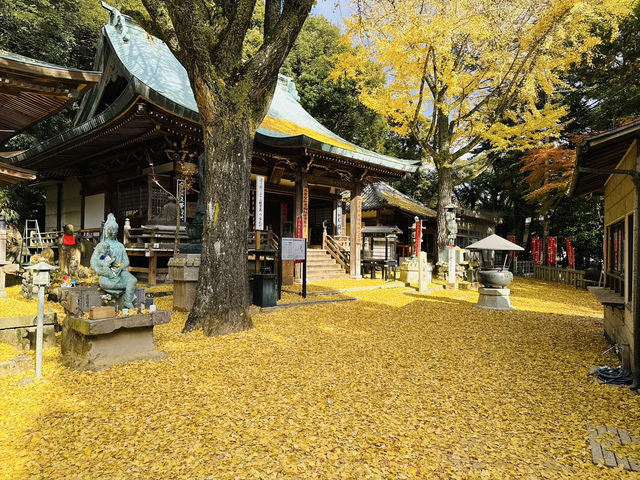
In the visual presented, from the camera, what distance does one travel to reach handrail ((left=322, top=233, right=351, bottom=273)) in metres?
14.7

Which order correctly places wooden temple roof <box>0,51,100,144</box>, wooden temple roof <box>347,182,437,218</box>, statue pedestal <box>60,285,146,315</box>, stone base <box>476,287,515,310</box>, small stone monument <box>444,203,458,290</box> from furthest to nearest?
wooden temple roof <box>347,182,437,218</box> → small stone monument <box>444,203,458,290</box> → stone base <box>476,287,515,310</box> → wooden temple roof <box>0,51,100,144</box> → statue pedestal <box>60,285,146,315</box>

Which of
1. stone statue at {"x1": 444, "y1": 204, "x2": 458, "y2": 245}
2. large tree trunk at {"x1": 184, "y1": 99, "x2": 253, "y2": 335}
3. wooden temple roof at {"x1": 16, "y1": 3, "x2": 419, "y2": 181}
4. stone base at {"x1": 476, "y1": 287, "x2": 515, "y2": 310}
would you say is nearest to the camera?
large tree trunk at {"x1": 184, "y1": 99, "x2": 253, "y2": 335}

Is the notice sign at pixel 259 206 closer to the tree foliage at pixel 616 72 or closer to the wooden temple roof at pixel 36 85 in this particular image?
the wooden temple roof at pixel 36 85

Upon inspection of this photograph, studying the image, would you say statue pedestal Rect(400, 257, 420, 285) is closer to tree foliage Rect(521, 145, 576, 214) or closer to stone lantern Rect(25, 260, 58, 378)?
tree foliage Rect(521, 145, 576, 214)

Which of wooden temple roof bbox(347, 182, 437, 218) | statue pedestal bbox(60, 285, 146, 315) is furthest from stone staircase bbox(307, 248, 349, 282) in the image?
statue pedestal bbox(60, 285, 146, 315)

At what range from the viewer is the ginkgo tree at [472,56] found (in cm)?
1169

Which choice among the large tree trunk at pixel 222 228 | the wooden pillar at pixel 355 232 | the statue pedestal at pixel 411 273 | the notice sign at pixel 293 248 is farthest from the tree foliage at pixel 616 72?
the large tree trunk at pixel 222 228

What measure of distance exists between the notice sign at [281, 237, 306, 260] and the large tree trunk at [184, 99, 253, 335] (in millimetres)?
3333

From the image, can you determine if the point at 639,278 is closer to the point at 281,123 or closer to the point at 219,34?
the point at 219,34

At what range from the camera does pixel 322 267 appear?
1403 cm

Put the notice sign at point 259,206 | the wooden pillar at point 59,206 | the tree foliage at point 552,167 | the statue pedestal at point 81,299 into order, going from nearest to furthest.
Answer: the statue pedestal at point 81,299, the notice sign at point 259,206, the tree foliage at point 552,167, the wooden pillar at point 59,206

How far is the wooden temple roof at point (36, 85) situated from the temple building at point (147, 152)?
2807 millimetres

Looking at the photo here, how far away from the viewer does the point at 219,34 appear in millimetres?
5715

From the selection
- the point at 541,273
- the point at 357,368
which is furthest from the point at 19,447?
the point at 541,273
